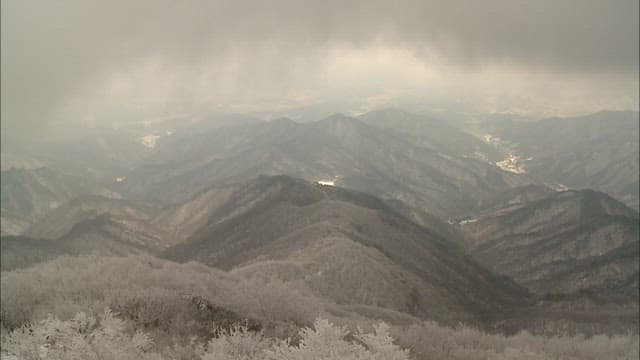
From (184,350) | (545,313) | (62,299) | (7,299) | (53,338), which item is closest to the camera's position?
(53,338)

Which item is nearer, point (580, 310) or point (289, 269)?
point (289, 269)

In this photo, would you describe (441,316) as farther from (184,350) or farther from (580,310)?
(184,350)

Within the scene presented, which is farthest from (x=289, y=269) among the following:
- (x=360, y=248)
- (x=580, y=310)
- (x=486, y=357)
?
(x=580, y=310)

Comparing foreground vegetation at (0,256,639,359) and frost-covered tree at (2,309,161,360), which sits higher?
frost-covered tree at (2,309,161,360)

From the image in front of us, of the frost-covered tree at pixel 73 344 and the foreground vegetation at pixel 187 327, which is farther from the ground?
the frost-covered tree at pixel 73 344

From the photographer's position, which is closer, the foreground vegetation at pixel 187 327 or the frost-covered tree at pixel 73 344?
the frost-covered tree at pixel 73 344

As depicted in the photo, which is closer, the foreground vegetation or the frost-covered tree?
the frost-covered tree

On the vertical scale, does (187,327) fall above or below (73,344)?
below

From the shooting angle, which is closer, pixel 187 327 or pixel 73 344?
pixel 73 344
